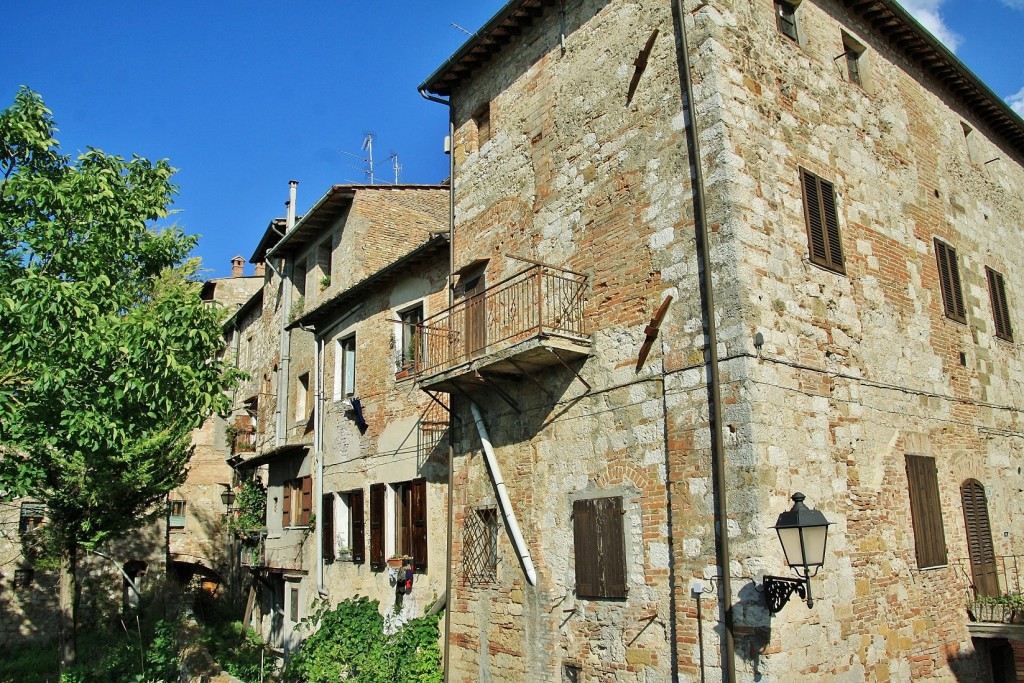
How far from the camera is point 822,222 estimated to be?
33.2 feet

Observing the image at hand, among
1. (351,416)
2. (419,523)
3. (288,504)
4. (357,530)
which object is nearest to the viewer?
(419,523)

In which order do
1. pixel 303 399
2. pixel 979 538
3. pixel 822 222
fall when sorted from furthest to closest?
pixel 303 399 → pixel 979 538 → pixel 822 222

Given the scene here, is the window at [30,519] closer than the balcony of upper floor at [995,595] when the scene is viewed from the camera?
No

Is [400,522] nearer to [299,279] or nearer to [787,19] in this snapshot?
[299,279]

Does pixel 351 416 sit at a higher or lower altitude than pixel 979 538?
higher

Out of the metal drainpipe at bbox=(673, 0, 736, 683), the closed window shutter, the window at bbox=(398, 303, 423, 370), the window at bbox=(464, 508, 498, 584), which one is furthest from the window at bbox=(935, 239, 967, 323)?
the closed window shutter

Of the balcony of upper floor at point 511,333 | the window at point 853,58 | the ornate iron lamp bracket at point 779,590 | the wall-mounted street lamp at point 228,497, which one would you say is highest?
the window at point 853,58

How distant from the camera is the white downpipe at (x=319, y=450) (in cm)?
1739

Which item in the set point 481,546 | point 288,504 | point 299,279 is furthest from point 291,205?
point 481,546

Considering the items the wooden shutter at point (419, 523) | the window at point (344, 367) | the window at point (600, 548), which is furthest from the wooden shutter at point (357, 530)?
the window at point (600, 548)

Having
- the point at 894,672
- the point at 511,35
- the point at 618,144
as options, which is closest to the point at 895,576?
the point at 894,672

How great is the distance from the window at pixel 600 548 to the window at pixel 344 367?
8.66 metres

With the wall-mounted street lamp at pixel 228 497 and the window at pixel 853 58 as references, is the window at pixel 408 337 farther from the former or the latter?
the wall-mounted street lamp at pixel 228 497

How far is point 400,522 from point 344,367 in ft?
14.4
